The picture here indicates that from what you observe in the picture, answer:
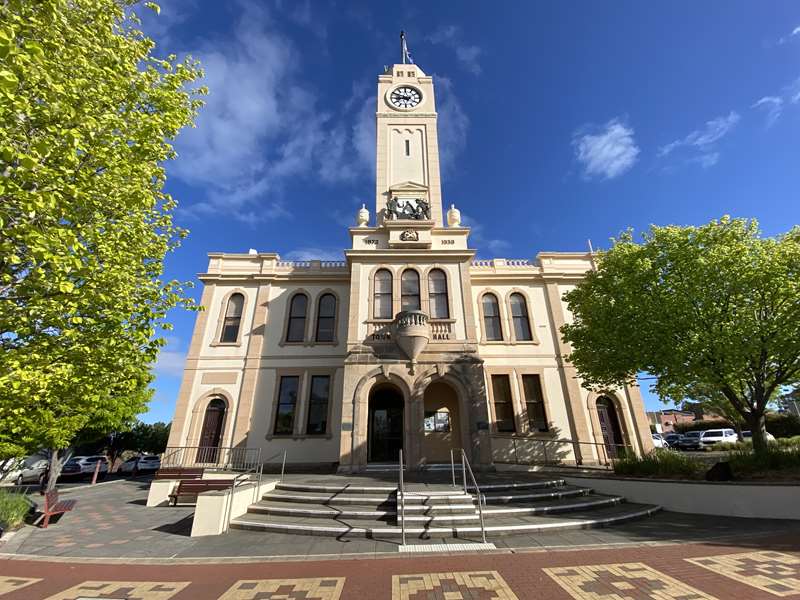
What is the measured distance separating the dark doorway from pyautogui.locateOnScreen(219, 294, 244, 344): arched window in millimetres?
8254

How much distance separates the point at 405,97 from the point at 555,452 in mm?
22950

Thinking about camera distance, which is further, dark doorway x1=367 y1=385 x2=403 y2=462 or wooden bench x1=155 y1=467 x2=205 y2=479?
dark doorway x1=367 y1=385 x2=403 y2=462

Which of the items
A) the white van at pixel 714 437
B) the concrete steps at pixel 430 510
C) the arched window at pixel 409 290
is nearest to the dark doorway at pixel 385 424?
the arched window at pixel 409 290

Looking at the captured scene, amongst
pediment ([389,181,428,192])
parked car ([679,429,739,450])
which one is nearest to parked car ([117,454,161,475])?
pediment ([389,181,428,192])

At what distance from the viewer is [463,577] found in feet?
17.2

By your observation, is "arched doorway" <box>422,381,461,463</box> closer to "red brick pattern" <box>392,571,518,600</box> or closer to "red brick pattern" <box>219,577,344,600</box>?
"red brick pattern" <box>392,571,518,600</box>

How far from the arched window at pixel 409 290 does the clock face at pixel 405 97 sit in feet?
41.9

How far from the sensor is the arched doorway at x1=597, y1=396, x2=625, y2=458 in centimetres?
1622

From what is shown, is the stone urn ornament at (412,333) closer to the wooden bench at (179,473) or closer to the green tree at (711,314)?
the green tree at (711,314)

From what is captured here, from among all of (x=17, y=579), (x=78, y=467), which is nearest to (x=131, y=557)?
(x=17, y=579)

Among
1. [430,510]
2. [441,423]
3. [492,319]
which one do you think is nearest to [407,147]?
[492,319]

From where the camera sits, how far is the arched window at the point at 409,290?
1612 cm

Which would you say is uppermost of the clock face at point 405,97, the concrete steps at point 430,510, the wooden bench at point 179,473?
the clock face at point 405,97

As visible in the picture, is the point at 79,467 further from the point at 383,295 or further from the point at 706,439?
the point at 706,439
